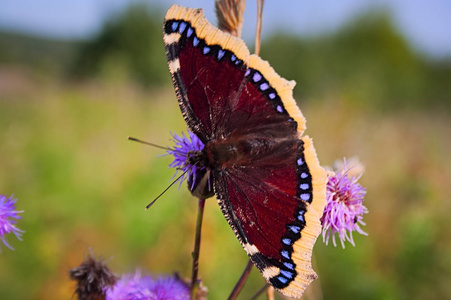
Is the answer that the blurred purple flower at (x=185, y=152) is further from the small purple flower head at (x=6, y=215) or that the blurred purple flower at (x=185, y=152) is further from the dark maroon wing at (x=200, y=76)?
the small purple flower head at (x=6, y=215)

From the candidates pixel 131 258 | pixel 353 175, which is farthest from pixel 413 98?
pixel 353 175

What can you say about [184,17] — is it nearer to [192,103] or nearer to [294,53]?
[192,103]

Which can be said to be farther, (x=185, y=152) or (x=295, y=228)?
(x=185, y=152)

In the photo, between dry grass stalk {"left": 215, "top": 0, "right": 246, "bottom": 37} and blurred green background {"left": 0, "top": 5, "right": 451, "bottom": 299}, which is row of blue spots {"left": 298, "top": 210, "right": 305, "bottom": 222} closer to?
blurred green background {"left": 0, "top": 5, "right": 451, "bottom": 299}

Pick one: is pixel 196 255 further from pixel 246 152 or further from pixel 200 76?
pixel 200 76

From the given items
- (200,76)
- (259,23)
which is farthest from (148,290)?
(259,23)

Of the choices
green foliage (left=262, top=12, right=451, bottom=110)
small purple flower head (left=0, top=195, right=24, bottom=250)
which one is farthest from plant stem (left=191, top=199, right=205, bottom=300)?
green foliage (left=262, top=12, right=451, bottom=110)

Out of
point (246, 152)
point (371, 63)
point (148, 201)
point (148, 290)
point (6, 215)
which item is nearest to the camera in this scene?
point (6, 215)

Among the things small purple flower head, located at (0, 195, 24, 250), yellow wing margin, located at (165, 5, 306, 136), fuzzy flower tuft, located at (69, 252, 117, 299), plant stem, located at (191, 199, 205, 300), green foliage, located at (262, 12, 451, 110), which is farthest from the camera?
green foliage, located at (262, 12, 451, 110)

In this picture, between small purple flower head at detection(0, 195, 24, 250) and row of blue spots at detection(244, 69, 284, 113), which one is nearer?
small purple flower head at detection(0, 195, 24, 250)
